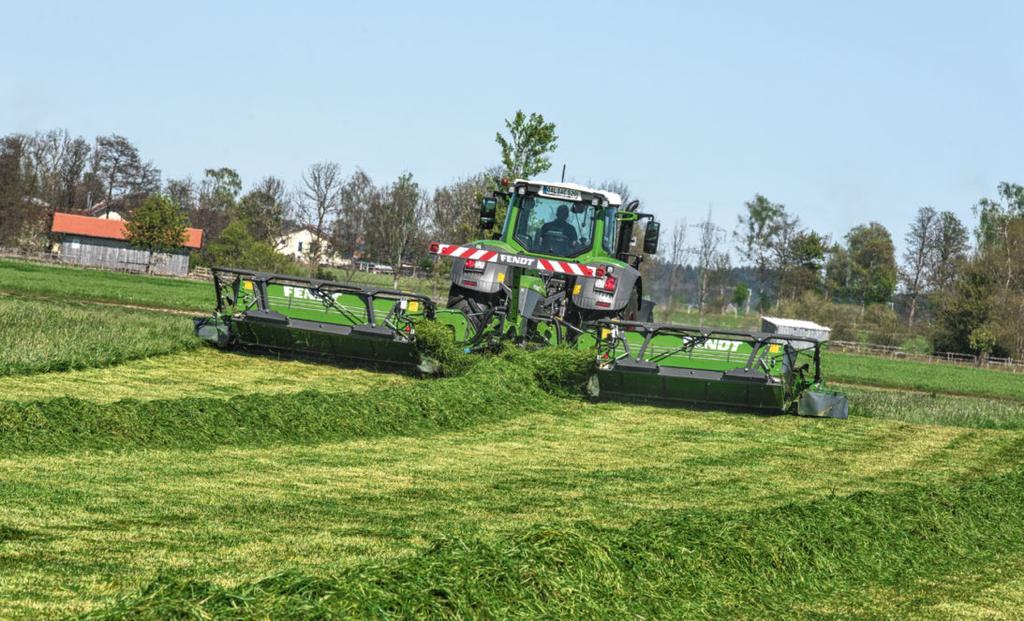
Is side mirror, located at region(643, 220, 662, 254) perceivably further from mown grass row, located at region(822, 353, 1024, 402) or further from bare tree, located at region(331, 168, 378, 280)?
bare tree, located at region(331, 168, 378, 280)

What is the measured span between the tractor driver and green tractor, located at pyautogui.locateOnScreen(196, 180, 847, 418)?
0.02 metres

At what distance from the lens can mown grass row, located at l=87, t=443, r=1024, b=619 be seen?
4.30 m

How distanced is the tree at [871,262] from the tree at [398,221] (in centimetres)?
3597

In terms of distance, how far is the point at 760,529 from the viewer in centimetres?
655

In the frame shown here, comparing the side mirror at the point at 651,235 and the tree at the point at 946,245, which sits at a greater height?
the tree at the point at 946,245

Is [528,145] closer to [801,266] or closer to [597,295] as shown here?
[597,295]

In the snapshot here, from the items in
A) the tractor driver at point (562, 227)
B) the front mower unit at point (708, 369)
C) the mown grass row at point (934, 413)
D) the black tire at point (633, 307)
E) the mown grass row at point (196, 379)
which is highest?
the tractor driver at point (562, 227)

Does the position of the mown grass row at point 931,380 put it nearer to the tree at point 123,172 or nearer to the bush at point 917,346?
the bush at point 917,346

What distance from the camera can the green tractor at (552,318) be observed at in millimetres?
14008

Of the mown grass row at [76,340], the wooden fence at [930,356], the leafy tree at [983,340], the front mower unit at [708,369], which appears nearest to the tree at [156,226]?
the wooden fence at [930,356]

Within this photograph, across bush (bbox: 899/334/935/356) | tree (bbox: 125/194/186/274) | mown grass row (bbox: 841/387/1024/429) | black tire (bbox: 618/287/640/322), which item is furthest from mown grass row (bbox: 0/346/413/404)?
bush (bbox: 899/334/935/356)

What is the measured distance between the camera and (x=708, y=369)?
14.2 m

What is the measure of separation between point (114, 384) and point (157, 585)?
8680 mm

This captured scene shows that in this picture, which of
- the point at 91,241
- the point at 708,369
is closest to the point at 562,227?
the point at 708,369
